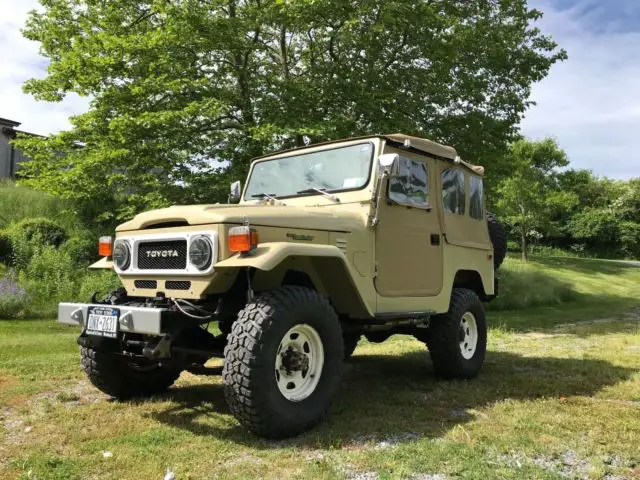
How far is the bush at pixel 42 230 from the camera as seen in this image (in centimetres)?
1447

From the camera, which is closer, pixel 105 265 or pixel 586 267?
pixel 105 265

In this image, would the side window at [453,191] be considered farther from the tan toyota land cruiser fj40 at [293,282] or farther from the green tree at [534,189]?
the green tree at [534,189]

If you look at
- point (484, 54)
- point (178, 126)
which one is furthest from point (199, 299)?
point (484, 54)

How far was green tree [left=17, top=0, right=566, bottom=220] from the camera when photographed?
1141cm

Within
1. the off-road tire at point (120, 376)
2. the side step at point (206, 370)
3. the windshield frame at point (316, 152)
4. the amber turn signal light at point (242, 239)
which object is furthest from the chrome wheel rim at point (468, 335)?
the amber turn signal light at point (242, 239)

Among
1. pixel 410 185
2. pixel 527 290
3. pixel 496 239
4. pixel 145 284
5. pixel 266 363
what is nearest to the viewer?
pixel 266 363

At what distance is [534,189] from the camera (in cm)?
2580

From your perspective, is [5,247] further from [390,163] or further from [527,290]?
[527,290]

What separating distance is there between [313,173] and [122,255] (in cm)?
190

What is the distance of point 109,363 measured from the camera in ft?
15.6

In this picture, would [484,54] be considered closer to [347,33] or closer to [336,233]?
[347,33]

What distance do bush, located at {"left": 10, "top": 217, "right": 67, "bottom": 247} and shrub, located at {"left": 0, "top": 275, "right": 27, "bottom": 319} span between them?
358 cm

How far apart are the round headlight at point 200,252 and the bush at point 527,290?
1334 cm

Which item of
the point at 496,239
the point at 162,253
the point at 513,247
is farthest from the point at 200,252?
the point at 513,247
